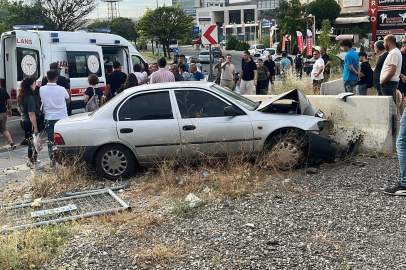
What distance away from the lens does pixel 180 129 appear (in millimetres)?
7285

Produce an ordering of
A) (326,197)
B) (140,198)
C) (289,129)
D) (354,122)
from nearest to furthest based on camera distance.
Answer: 1. (326,197)
2. (140,198)
3. (289,129)
4. (354,122)

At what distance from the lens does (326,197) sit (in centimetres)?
579

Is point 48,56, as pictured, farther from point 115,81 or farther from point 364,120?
point 364,120

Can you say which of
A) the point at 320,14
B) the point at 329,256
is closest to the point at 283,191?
the point at 329,256

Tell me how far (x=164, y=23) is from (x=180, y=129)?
64386 millimetres

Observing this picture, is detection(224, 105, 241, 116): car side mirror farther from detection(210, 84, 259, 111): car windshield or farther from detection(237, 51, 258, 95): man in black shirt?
detection(237, 51, 258, 95): man in black shirt

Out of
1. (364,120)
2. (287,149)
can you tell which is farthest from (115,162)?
(364,120)

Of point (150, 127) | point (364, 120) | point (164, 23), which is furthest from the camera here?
point (164, 23)

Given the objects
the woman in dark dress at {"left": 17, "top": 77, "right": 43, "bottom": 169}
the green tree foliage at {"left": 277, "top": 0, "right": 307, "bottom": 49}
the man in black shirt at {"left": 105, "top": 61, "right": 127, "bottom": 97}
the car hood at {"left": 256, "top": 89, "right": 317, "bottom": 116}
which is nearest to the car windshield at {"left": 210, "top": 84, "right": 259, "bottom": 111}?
the car hood at {"left": 256, "top": 89, "right": 317, "bottom": 116}

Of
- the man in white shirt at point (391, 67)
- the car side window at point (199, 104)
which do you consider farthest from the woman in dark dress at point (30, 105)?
the man in white shirt at point (391, 67)

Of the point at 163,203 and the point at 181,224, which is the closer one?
the point at 181,224

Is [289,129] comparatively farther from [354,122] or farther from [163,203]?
[163,203]

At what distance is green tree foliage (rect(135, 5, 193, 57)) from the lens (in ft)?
226

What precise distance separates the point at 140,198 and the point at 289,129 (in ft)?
8.41
